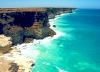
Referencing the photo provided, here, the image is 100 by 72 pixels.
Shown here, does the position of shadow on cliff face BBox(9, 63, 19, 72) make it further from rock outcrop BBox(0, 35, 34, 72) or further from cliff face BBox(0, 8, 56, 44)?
cliff face BBox(0, 8, 56, 44)

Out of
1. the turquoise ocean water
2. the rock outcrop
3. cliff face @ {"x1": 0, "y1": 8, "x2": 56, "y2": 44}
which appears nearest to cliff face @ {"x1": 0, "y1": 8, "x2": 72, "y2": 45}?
cliff face @ {"x1": 0, "y1": 8, "x2": 56, "y2": 44}

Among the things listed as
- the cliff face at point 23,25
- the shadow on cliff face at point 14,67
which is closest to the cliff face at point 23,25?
the cliff face at point 23,25

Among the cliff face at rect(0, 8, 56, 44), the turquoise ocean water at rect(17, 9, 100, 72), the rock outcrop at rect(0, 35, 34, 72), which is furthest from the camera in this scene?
the cliff face at rect(0, 8, 56, 44)

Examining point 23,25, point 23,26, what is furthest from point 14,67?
point 23,25

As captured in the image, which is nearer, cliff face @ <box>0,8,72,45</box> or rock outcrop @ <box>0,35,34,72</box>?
rock outcrop @ <box>0,35,34,72</box>

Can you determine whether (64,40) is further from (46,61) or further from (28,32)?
(46,61)

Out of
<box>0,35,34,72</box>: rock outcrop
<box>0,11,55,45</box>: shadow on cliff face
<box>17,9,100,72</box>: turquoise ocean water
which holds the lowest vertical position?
<box>17,9,100,72</box>: turquoise ocean water

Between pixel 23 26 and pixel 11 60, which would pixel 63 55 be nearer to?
pixel 11 60

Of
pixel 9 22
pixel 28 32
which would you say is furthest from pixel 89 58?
pixel 9 22

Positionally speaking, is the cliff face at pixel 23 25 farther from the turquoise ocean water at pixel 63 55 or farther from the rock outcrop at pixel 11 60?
the rock outcrop at pixel 11 60
